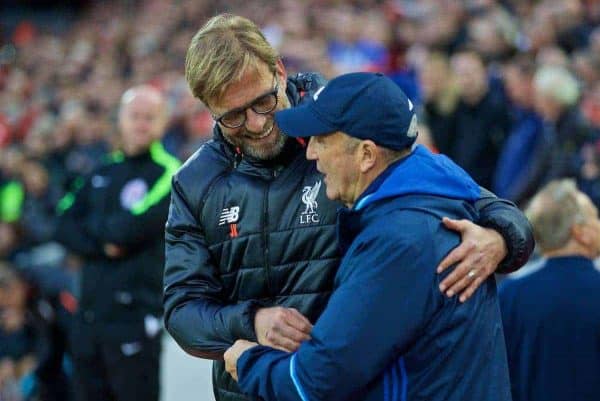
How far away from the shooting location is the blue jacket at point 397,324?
7.64ft

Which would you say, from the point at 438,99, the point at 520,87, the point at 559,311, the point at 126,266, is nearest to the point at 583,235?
the point at 559,311

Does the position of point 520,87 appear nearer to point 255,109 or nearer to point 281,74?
point 281,74

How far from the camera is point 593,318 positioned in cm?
364

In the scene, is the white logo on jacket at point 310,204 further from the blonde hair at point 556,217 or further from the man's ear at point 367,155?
the blonde hair at point 556,217

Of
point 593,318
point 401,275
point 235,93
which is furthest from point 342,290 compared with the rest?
point 593,318

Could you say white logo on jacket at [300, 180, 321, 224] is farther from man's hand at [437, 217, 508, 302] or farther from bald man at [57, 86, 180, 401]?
bald man at [57, 86, 180, 401]

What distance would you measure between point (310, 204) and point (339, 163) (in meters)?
0.43

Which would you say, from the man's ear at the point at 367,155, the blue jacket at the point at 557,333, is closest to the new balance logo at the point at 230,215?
the man's ear at the point at 367,155

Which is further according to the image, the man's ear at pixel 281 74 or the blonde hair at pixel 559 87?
the blonde hair at pixel 559 87

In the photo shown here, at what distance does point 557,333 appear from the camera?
367 centimetres

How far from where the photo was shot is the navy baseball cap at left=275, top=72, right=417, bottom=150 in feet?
8.00

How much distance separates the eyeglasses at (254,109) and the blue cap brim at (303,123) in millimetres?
276

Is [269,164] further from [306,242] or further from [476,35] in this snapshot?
[476,35]

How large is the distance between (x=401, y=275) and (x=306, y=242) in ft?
2.01
